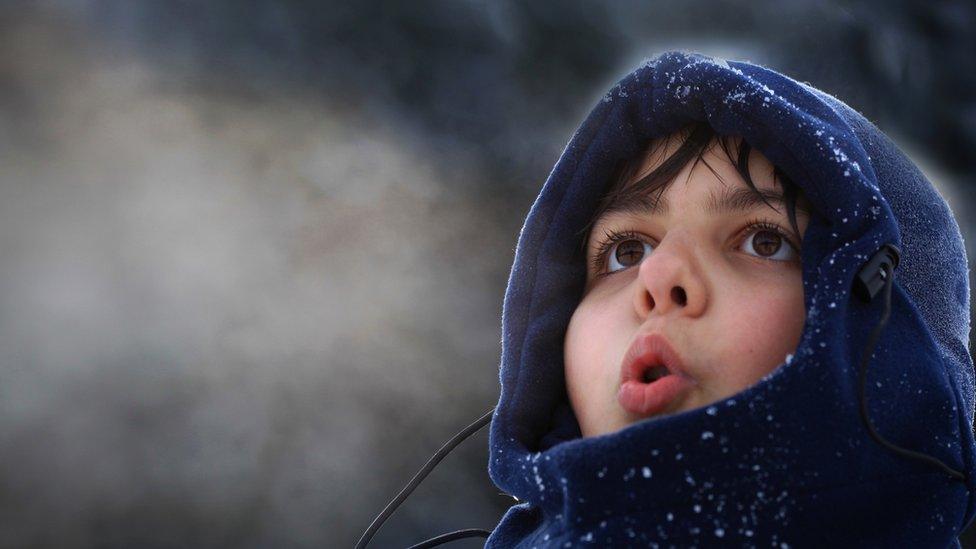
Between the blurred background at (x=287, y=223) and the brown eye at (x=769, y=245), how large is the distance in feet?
6.45

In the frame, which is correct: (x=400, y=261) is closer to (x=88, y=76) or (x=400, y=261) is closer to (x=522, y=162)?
(x=522, y=162)

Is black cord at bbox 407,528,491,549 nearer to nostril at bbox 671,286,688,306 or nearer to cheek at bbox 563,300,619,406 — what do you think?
cheek at bbox 563,300,619,406

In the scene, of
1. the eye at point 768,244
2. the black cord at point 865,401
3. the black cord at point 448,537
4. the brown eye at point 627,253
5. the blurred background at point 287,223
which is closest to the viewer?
the black cord at point 865,401

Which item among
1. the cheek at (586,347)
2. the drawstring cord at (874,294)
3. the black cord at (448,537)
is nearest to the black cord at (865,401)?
the drawstring cord at (874,294)

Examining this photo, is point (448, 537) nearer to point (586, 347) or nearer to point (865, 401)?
point (586, 347)

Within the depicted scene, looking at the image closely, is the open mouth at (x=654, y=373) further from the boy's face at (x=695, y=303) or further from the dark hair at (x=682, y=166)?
the dark hair at (x=682, y=166)

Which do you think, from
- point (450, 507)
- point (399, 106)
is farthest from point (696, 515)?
point (399, 106)

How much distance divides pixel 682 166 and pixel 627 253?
0.38ft

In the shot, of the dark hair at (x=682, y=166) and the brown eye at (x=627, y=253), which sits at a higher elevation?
the dark hair at (x=682, y=166)

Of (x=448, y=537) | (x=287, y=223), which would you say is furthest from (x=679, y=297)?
(x=287, y=223)

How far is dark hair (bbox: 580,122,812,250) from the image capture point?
81 centimetres

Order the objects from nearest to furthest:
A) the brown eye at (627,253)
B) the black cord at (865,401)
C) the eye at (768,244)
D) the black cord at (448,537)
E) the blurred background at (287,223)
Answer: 1. the black cord at (865,401)
2. the eye at (768,244)
3. the brown eye at (627,253)
4. the black cord at (448,537)
5. the blurred background at (287,223)

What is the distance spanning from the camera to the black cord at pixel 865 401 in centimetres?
68

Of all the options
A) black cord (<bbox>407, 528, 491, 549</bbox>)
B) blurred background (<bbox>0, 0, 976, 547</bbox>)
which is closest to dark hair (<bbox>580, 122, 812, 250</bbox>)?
black cord (<bbox>407, 528, 491, 549</bbox>)
